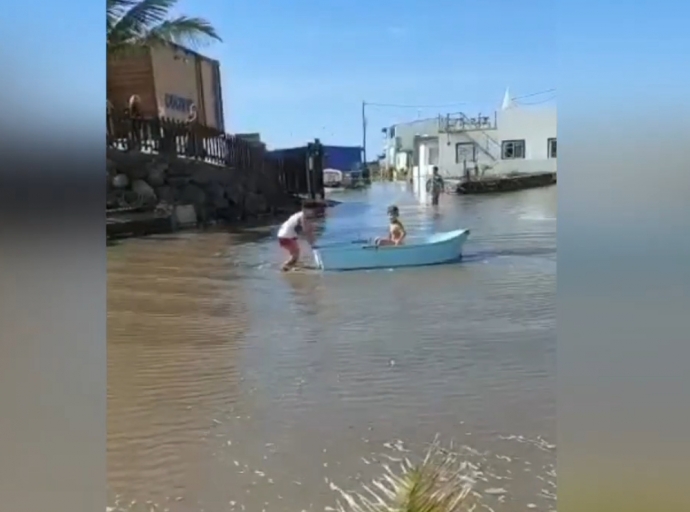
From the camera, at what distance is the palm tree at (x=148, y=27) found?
2000mm

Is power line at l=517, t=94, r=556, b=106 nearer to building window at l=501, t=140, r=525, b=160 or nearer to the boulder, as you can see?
building window at l=501, t=140, r=525, b=160

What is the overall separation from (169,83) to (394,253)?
2.49 feet

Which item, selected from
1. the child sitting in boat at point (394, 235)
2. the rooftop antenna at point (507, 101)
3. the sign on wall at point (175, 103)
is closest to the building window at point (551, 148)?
the rooftop antenna at point (507, 101)

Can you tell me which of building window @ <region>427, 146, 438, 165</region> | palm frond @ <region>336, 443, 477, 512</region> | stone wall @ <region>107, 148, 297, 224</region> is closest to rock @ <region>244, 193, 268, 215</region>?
stone wall @ <region>107, 148, 297, 224</region>

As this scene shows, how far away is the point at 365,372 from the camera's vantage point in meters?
1.95

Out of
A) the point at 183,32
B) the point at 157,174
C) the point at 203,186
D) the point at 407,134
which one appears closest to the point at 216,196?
the point at 203,186

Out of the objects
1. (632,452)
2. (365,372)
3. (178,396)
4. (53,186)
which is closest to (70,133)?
(53,186)

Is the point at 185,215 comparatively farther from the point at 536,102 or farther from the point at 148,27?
the point at 536,102

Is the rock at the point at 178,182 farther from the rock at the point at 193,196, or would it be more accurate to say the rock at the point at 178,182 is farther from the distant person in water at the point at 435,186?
the distant person in water at the point at 435,186

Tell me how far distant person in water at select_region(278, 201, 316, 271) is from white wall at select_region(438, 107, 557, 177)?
37 centimetres

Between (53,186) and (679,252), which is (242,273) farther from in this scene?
(679,252)

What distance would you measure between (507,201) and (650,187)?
356 millimetres

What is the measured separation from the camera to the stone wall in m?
2.08

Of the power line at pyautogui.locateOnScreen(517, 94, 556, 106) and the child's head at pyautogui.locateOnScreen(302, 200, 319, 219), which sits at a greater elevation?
the power line at pyautogui.locateOnScreen(517, 94, 556, 106)
